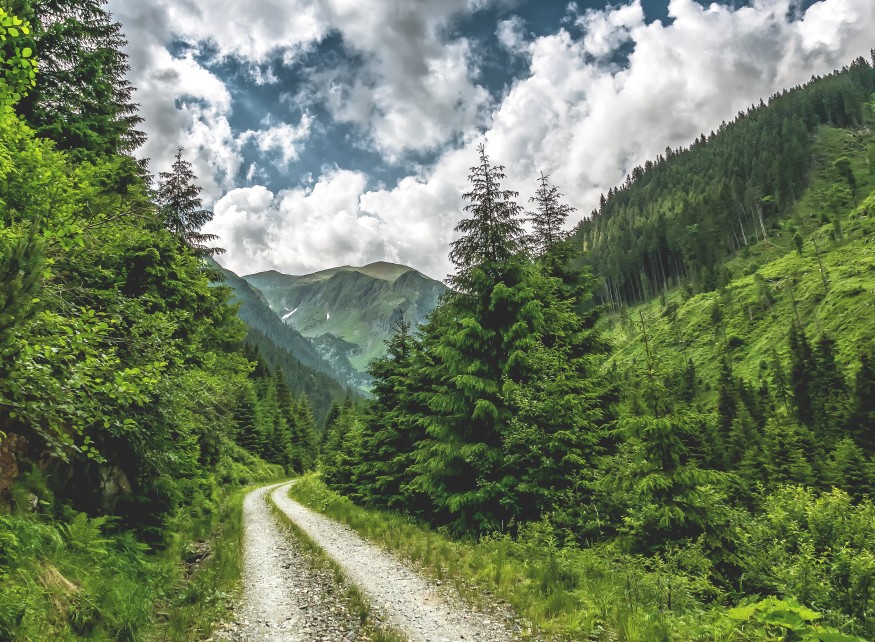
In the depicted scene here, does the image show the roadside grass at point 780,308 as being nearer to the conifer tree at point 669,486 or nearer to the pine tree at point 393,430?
the pine tree at point 393,430

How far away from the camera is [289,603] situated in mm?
8711

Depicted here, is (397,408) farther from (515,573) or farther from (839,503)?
(839,503)

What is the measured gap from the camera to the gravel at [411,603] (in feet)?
22.9

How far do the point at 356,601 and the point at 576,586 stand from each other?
435 centimetres

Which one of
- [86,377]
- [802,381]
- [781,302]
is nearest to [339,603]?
[86,377]

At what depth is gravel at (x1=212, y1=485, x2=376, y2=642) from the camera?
7230 millimetres

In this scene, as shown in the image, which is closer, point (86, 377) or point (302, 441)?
point (86, 377)

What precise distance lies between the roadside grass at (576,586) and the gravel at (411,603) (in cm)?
40

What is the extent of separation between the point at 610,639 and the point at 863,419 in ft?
197

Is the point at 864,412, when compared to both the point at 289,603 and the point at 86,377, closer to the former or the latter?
the point at 289,603

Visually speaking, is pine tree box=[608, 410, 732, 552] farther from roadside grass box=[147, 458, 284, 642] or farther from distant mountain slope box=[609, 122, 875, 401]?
distant mountain slope box=[609, 122, 875, 401]

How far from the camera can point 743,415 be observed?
2164 inches

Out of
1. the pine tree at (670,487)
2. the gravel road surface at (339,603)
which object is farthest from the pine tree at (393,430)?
the pine tree at (670,487)

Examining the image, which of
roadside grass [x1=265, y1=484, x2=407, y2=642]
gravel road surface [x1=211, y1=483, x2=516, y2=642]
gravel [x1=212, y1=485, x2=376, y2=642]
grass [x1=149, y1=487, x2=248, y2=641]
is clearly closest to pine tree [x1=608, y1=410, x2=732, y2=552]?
gravel road surface [x1=211, y1=483, x2=516, y2=642]
